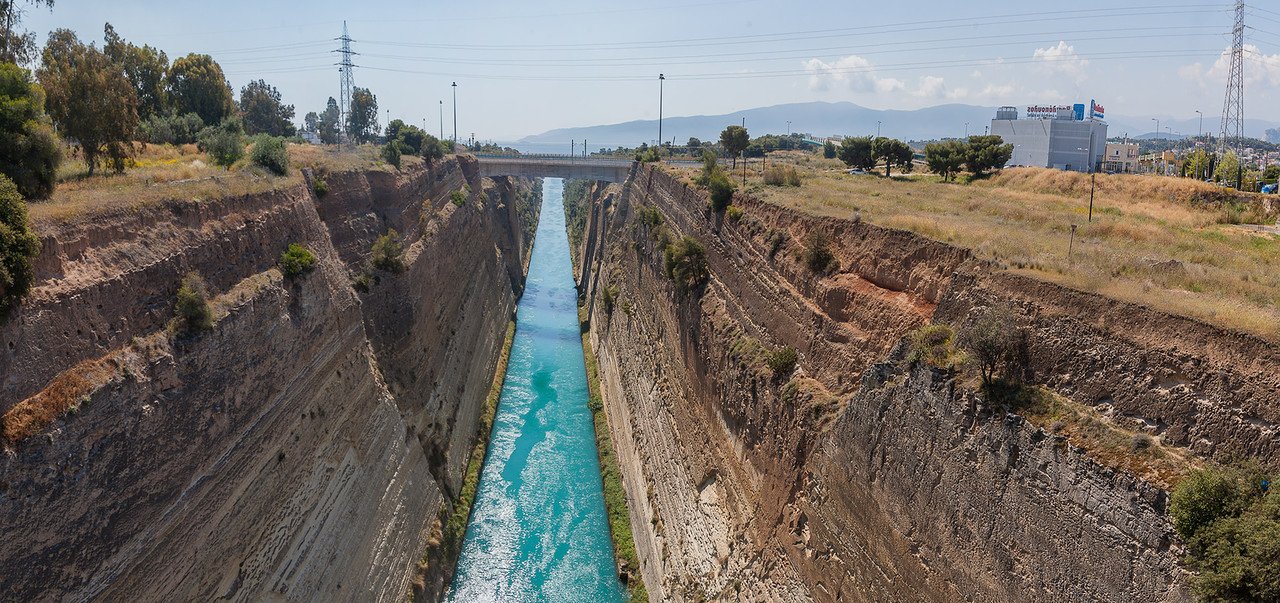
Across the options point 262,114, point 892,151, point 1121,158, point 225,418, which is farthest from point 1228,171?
point 262,114

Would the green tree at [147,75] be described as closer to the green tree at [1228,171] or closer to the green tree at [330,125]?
the green tree at [330,125]

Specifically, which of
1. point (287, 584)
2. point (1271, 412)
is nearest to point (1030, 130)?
point (1271, 412)

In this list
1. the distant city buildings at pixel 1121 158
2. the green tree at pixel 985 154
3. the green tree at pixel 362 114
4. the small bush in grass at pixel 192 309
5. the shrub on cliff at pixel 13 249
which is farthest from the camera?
the green tree at pixel 362 114

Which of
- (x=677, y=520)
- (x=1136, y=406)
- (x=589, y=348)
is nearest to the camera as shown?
(x=1136, y=406)

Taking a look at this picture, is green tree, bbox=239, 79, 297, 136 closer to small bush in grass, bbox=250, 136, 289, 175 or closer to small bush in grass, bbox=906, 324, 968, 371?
small bush in grass, bbox=250, 136, 289, 175

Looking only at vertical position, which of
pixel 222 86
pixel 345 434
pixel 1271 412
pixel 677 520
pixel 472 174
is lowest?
pixel 677 520

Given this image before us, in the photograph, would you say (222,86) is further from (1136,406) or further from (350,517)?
(1136,406)

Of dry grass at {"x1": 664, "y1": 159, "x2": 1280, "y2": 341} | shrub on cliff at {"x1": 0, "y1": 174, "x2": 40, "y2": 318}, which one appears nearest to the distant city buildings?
dry grass at {"x1": 664, "y1": 159, "x2": 1280, "y2": 341}

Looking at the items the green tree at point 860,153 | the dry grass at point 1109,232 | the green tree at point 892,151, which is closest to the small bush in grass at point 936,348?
the dry grass at point 1109,232
